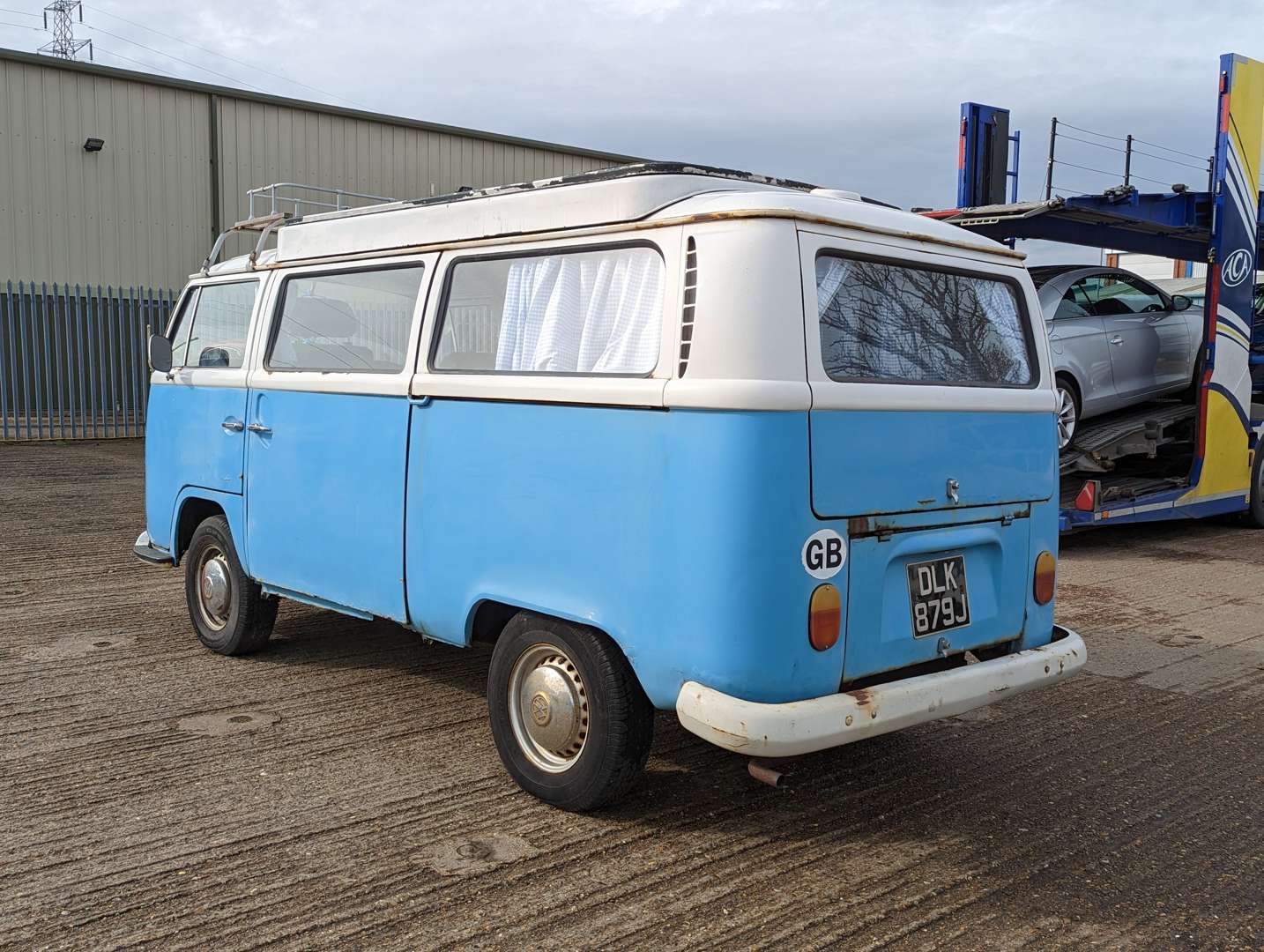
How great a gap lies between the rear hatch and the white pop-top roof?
0.12 metres

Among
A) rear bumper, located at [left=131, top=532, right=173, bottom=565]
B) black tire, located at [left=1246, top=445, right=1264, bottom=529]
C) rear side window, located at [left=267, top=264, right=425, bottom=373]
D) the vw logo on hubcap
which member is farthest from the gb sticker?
black tire, located at [left=1246, top=445, right=1264, bottom=529]

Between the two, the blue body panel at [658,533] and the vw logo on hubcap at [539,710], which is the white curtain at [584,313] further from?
the vw logo on hubcap at [539,710]

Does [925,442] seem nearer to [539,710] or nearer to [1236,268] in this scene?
[539,710]

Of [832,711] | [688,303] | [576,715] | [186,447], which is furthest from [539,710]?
[186,447]

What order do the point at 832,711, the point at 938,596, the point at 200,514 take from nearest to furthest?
the point at 832,711, the point at 938,596, the point at 200,514

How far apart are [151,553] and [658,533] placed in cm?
391

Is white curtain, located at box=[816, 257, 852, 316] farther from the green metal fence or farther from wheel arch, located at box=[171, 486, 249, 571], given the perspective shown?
the green metal fence

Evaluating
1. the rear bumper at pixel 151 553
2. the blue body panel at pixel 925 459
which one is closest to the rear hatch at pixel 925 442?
the blue body panel at pixel 925 459

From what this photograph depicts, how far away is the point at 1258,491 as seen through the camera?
10.9m

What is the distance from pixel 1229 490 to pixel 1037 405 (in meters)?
7.37

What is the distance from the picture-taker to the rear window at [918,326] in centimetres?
358

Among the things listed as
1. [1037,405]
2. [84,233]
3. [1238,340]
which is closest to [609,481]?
[1037,405]

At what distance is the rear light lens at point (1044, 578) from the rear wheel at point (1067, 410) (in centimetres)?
545

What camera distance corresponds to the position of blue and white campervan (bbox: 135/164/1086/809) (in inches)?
130
